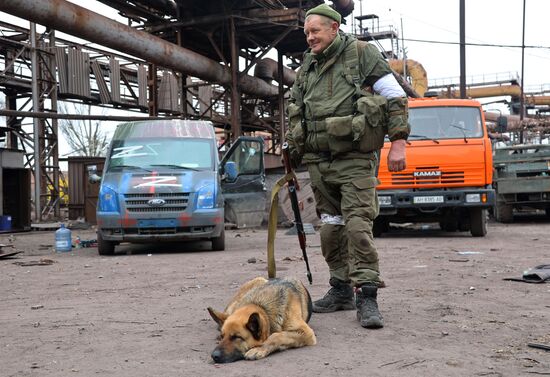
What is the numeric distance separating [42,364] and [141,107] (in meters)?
26.9

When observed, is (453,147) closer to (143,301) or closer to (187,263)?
(187,263)

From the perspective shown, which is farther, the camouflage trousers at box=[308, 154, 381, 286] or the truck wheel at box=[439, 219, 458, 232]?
the truck wheel at box=[439, 219, 458, 232]

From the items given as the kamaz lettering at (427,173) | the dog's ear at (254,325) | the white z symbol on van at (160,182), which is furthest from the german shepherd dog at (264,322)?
the kamaz lettering at (427,173)

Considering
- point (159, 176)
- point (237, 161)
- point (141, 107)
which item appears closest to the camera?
point (159, 176)

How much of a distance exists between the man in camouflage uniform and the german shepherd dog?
490 millimetres

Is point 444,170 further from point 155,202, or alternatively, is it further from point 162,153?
point 155,202

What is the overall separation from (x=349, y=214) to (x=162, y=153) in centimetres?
604

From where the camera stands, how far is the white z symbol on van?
8.53 meters

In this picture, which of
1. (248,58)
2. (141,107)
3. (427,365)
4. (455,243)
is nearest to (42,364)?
(427,365)

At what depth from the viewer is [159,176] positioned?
28.5 ft

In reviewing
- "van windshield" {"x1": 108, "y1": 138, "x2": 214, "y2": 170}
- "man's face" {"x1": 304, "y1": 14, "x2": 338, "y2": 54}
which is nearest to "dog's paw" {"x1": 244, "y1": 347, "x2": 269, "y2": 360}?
"man's face" {"x1": 304, "y1": 14, "x2": 338, "y2": 54}

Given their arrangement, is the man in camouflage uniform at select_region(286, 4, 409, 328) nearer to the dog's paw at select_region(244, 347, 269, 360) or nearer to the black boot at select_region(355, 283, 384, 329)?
the black boot at select_region(355, 283, 384, 329)

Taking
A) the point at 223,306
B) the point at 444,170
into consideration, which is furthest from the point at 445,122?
the point at 223,306

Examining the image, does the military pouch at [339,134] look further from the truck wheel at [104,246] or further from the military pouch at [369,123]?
the truck wheel at [104,246]
